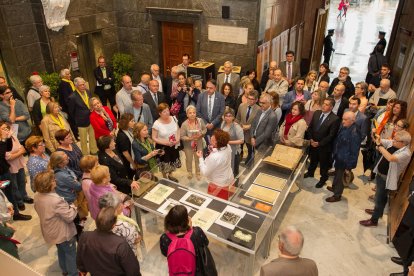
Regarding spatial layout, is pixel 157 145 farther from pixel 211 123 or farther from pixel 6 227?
pixel 6 227

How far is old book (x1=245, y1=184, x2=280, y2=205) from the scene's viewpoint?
4.09 m

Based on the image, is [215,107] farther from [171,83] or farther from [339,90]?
[339,90]

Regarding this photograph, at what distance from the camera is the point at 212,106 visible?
5.81 meters

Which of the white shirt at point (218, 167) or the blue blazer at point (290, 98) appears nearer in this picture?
the white shirt at point (218, 167)

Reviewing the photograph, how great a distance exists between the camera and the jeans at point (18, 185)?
4750 millimetres

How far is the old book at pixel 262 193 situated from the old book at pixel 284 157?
577 millimetres

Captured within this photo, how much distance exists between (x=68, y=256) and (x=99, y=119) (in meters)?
2.33

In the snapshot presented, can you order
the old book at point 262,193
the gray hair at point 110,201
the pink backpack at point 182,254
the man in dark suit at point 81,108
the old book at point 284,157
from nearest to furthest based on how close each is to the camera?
1. the pink backpack at point 182,254
2. the gray hair at point 110,201
3. the old book at point 262,193
4. the old book at point 284,157
5. the man in dark suit at point 81,108

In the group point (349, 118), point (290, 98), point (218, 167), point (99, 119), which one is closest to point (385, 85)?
point (290, 98)

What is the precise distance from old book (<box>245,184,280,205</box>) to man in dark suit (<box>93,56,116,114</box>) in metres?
4.93

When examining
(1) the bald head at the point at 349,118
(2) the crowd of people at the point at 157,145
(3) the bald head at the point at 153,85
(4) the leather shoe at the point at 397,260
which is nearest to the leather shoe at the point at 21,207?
(2) the crowd of people at the point at 157,145

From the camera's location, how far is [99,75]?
24.9 ft

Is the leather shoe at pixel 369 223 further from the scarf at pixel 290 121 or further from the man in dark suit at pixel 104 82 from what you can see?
→ the man in dark suit at pixel 104 82

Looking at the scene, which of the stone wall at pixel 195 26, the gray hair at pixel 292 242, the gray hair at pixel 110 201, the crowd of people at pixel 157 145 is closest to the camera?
the gray hair at pixel 292 242
